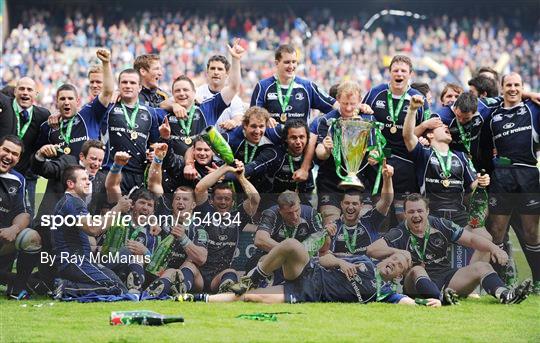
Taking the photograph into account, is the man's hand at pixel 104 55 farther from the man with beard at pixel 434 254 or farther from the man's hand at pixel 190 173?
the man with beard at pixel 434 254

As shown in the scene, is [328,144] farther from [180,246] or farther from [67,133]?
[67,133]

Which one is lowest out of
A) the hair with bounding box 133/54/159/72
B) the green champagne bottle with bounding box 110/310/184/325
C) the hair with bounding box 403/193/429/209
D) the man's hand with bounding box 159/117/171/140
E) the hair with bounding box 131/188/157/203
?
the green champagne bottle with bounding box 110/310/184/325

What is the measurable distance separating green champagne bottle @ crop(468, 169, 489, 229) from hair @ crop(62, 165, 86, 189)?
3413mm

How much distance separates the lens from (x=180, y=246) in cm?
816

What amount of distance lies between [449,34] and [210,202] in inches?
Result: 1382

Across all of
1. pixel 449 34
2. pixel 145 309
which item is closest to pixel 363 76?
pixel 449 34

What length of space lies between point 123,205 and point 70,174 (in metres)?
0.52

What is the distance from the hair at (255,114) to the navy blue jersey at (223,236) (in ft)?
2.93

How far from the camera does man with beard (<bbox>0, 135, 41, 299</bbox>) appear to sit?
818 cm

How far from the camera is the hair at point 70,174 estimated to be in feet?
26.6

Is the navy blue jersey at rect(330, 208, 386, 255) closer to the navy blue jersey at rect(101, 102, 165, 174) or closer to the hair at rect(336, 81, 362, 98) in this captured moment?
the hair at rect(336, 81, 362, 98)

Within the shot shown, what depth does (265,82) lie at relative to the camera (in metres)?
9.52

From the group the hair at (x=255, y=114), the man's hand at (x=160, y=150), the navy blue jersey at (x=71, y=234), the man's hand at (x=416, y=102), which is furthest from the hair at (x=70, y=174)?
the man's hand at (x=416, y=102)

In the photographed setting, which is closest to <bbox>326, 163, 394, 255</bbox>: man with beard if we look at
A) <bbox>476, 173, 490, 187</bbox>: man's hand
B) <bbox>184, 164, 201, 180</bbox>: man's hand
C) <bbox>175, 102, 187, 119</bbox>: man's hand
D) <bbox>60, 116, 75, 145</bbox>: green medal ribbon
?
<bbox>476, 173, 490, 187</bbox>: man's hand
